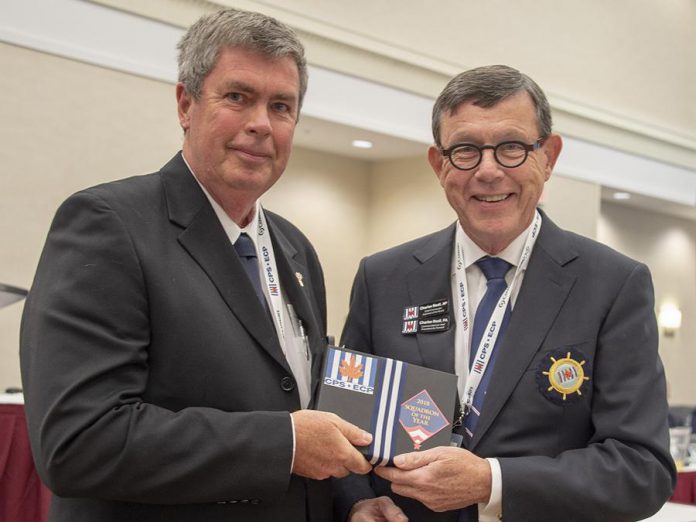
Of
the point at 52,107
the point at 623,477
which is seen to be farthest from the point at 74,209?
the point at 52,107

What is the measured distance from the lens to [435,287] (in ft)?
8.38

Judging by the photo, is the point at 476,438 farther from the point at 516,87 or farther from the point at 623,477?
the point at 516,87

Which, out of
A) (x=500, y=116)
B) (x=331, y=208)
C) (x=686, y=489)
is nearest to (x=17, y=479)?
(x=500, y=116)

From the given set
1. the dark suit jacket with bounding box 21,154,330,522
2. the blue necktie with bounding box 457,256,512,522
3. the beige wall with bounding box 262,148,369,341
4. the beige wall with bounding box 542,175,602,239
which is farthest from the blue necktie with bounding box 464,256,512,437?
the beige wall with bounding box 542,175,602,239

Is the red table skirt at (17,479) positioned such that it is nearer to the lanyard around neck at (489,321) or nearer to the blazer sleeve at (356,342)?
the blazer sleeve at (356,342)

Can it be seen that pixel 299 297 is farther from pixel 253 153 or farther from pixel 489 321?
pixel 489 321

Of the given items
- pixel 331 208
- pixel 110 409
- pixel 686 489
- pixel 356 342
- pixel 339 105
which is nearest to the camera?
pixel 110 409

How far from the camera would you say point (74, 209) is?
1.95m

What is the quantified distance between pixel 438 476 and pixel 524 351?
0.46 m

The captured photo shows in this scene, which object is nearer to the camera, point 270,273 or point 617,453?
point 617,453

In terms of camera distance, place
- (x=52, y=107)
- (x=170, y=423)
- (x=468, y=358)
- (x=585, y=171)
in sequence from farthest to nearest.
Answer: (x=585, y=171)
(x=52, y=107)
(x=468, y=358)
(x=170, y=423)

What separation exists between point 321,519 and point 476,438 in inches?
18.5

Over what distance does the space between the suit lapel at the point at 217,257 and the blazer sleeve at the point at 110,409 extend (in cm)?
19

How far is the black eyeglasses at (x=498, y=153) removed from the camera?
2.40m
